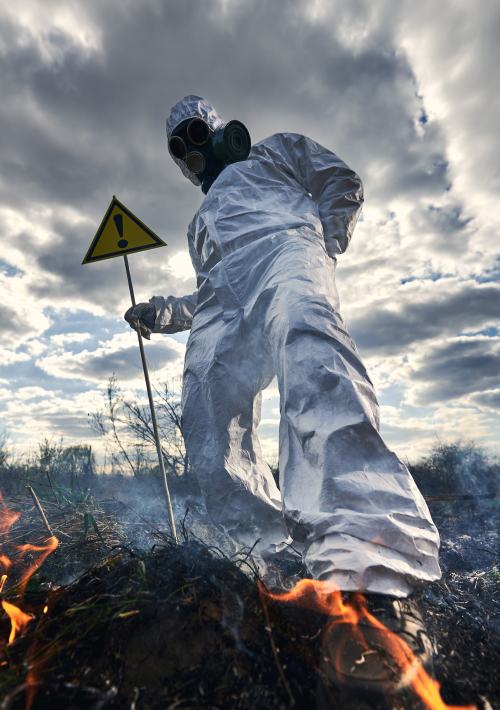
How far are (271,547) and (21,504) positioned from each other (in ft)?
11.9

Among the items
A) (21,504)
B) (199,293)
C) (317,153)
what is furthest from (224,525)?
(21,504)

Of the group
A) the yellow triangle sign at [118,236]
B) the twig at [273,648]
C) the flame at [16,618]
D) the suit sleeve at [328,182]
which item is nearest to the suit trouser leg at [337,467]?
the twig at [273,648]

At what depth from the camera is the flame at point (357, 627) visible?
985 mm

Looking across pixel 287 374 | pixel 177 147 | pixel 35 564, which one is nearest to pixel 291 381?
pixel 287 374

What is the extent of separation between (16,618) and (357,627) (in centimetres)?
88

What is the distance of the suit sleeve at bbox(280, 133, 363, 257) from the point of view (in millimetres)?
2836

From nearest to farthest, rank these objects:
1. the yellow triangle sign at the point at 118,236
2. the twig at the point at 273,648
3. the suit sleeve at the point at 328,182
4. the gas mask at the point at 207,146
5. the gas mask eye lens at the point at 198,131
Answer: the twig at the point at 273,648, the suit sleeve at the point at 328,182, the gas mask at the point at 207,146, the gas mask eye lens at the point at 198,131, the yellow triangle sign at the point at 118,236

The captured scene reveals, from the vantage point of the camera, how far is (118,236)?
3223 mm

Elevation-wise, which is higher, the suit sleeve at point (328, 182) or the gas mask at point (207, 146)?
the gas mask at point (207, 146)

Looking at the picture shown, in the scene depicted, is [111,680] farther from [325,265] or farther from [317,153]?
[317,153]

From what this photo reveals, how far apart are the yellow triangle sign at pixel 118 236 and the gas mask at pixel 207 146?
560 millimetres

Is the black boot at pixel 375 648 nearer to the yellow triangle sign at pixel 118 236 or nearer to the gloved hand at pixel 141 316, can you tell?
the gloved hand at pixel 141 316

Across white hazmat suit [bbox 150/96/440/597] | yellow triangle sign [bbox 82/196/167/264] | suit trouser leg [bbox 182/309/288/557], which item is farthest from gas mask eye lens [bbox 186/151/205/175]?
suit trouser leg [bbox 182/309/288/557]

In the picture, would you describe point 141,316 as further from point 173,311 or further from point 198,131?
point 198,131
